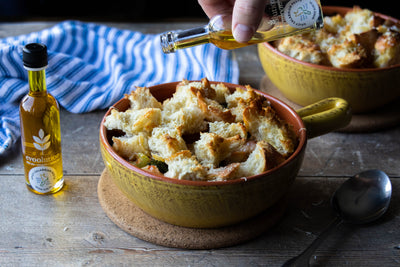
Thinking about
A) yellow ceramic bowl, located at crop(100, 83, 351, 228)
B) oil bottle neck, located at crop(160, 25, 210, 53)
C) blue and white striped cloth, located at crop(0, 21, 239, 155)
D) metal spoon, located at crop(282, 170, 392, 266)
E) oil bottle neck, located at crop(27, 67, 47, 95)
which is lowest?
blue and white striped cloth, located at crop(0, 21, 239, 155)

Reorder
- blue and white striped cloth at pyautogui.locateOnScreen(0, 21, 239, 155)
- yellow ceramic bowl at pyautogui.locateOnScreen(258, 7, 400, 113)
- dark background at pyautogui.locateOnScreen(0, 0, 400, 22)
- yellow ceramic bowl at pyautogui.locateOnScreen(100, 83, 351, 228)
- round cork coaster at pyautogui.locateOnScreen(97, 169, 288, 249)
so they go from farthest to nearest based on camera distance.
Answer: dark background at pyautogui.locateOnScreen(0, 0, 400, 22) → blue and white striped cloth at pyautogui.locateOnScreen(0, 21, 239, 155) → yellow ceramic bowl at pyautogui.locateOnScreen(258, 7, 400, 113) → round cork coaster at pyautogui.locateOnScreen(97, 169, 288, 249) → yellow ceramic bowl at pyautogui.locateOnScreen(100, 83, 351, 228)

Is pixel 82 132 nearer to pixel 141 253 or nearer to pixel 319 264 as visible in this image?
pixel 141 253

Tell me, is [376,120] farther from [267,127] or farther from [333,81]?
[267,127]

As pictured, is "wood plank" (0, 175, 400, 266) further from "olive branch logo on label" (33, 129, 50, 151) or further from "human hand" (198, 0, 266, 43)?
"human hand" (198, 0, 266, 43)

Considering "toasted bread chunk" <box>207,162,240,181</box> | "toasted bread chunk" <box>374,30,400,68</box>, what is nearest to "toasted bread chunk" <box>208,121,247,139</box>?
"toasted bread chunk" <box>207,162,240,181</box>

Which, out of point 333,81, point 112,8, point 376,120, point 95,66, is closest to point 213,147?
point 333,81

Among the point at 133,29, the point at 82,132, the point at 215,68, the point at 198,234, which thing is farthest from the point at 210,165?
the point at 133,29
